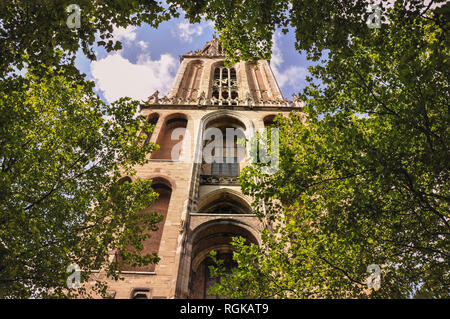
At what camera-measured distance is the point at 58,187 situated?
7992 mm

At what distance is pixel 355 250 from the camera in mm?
7270

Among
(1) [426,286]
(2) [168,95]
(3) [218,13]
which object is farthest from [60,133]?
(2) [168,95]

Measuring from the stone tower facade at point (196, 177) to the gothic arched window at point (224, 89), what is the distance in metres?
0.10

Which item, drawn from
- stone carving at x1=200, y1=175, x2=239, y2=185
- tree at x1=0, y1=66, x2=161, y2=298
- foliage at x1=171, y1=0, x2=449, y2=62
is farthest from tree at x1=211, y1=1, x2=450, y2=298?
stone carving at x1=200, y1=175, x2=239, y2=185

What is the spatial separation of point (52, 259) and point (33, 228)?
913mm

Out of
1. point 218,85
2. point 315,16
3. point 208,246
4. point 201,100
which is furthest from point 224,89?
point 315,16

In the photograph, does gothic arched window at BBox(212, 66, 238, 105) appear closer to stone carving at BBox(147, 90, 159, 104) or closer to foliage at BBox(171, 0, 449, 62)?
stone carving at BBox(147, 90, 159, 104)

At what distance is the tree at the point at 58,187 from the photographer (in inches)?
258

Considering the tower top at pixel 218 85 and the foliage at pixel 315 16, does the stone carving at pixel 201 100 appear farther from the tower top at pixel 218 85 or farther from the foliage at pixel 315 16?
the foliage at pixel 315 16

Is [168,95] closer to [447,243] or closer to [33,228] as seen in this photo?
[33,228]

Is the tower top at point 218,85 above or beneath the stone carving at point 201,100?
above

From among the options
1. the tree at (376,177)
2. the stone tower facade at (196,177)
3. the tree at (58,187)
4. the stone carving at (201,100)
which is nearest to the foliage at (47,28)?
the tree at (58,187)
